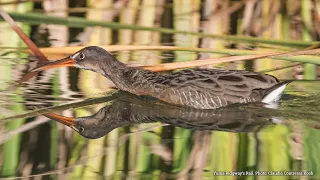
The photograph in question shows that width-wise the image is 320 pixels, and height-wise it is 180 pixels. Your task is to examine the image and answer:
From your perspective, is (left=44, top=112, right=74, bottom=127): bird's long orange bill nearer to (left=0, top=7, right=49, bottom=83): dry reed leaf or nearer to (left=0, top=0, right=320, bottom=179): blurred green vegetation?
(left=0, top=0, right=320, bottom=179): blurred green vegetation

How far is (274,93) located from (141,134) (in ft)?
4.98

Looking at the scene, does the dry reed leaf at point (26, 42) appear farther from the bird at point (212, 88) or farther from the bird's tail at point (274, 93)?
the bird's tail at point (274, 93)

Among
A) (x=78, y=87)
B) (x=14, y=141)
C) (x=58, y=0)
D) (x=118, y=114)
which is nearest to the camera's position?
(x=14, y=141)

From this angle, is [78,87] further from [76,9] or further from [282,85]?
[76,9]

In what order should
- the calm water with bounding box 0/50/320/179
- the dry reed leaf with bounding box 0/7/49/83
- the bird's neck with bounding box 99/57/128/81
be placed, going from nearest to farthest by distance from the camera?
the calm water with bounding box 0/50/320/179 < the bird's neck with bounding box 99/57/128/81 < the dry reed leaf with bounding box 0/7/49/83

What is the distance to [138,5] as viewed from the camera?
1118cm

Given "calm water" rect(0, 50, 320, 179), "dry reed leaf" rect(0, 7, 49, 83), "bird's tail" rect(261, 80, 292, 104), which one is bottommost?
"calm water" rect(0, 50, 320, 179)

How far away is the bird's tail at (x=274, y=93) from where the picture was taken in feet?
24.9

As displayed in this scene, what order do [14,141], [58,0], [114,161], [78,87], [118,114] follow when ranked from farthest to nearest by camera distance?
[58,0]
[78,87]
[118,114]
[14,141]
[114,161]

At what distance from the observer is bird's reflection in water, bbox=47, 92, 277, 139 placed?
6922 mm

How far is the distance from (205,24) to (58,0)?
72.3 inches

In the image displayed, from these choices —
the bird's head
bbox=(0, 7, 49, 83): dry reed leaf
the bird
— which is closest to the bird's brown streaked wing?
the bird

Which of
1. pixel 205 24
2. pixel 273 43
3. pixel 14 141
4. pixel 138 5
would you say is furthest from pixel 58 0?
pixel 14 141

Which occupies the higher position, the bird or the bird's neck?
the bird's neck
